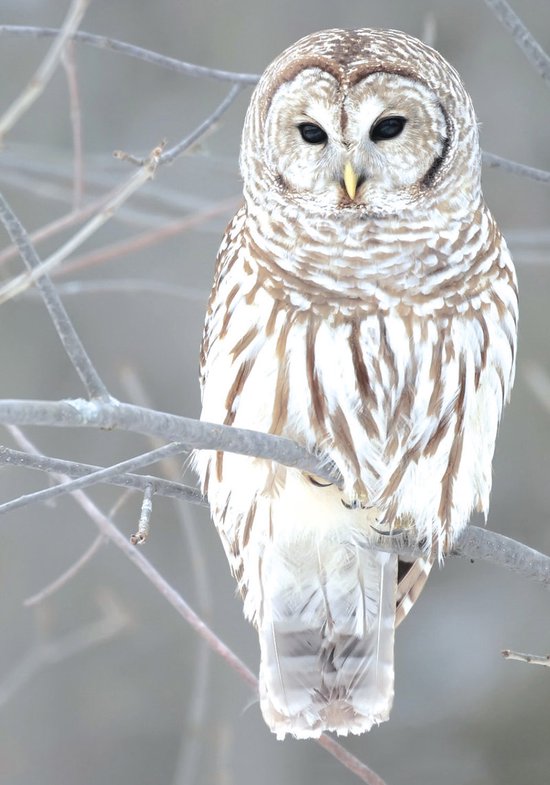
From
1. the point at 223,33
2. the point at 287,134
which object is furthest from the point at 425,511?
the point at 223,33

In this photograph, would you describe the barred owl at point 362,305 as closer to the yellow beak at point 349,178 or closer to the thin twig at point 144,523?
the yellow beak at point 349,178

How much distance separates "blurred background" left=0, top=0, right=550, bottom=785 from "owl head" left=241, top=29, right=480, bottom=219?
2.56 metres

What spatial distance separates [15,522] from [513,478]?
99.8 inches

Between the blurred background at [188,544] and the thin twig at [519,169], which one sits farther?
the blurred background at [188,544]

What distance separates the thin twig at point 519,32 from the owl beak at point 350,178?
509 millimetres

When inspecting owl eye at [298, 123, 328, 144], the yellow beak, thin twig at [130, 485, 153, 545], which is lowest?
thin twig at [130, 485, 153, 545]

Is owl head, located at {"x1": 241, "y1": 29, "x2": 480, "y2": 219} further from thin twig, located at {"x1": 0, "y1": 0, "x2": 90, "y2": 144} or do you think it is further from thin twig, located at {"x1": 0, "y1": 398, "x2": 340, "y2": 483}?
thin twig, located at {"x1": 0, "y1": 398, "x2": 340, "y2": 483}

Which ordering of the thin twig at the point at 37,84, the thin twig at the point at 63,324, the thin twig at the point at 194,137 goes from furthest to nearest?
the thin twig at the point at 194,137 → the thin twig at the point at 37,84 → the thin twig at the point at 63,324

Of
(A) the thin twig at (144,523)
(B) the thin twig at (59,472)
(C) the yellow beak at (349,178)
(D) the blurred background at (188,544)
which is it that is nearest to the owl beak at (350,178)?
(C) the yellow beak at (349,178)

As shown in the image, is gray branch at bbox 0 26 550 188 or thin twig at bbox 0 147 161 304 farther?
gray branch at bbox 0 26 550 188

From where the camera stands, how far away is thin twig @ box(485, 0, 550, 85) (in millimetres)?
2930

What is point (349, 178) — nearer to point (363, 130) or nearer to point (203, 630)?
point (363, 130)

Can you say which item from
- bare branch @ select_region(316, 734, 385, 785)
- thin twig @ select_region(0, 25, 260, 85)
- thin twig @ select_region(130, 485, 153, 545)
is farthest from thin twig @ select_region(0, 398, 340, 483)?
thin twig @ select_region(0, 25, 260, 85)

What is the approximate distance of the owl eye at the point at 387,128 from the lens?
3.12 metres
